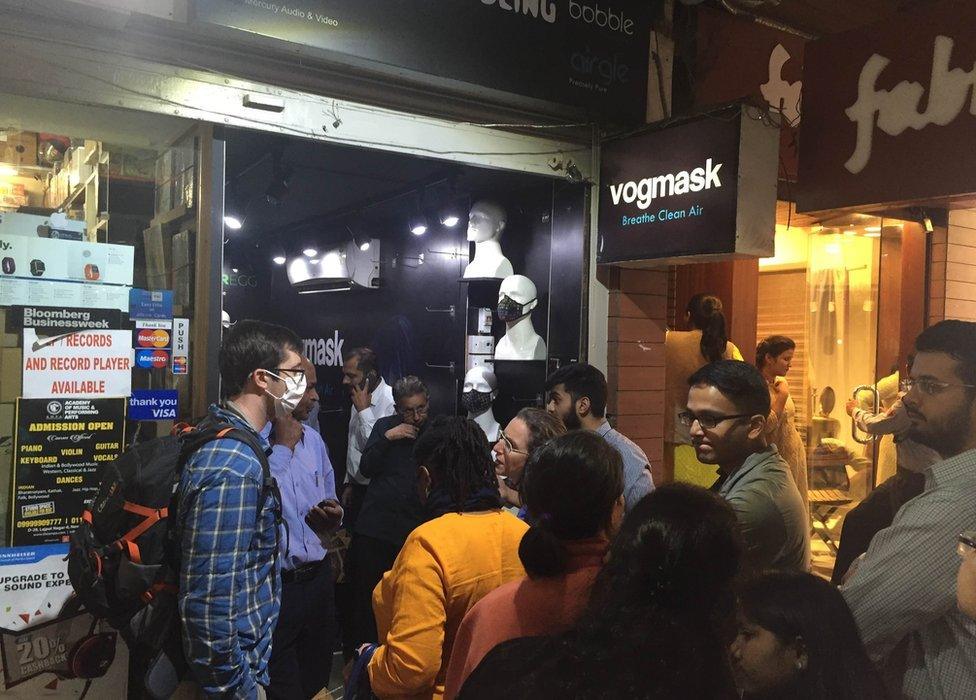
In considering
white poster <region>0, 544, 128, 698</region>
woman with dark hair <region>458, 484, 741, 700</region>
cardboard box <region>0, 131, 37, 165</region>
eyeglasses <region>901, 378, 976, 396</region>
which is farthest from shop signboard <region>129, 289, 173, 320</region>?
eyeglasses <region>901, 378, 976, 396</region>

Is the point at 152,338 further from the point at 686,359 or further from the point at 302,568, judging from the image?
the point at 686,359

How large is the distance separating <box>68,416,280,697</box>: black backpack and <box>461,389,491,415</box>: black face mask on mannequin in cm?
259

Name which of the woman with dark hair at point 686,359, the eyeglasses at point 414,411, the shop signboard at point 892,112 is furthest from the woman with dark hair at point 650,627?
the woman with dark hair at point 686,359

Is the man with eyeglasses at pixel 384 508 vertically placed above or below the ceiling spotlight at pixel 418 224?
below

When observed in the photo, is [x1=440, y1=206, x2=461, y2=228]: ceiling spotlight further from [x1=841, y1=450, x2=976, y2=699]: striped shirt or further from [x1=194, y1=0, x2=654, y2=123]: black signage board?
[x1=841, y1=450, x2=976, y2=699]: striped shirt

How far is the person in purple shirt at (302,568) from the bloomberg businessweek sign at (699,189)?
2.20m

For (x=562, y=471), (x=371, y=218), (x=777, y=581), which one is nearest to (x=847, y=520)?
(x=777, y=581)

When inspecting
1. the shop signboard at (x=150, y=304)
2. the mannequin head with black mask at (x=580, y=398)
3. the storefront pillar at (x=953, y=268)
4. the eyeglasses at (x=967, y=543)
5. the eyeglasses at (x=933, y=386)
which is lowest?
the eyeglasses at (x=967, y=543)

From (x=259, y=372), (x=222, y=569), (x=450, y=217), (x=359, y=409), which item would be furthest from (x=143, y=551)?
(x=450, y=217)

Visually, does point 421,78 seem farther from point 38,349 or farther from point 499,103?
point 38,349

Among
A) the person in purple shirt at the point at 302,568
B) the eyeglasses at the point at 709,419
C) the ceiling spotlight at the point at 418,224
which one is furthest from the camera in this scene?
the ceiling spotlight at the point at 418,224

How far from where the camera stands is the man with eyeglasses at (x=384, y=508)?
13.3 feet

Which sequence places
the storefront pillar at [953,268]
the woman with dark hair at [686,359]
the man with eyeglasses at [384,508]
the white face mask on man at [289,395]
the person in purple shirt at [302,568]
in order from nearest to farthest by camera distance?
the white face mask on man at [289,395] < the person in purple shirt at [302,568] < the man with eyeglasses at [384,508] < the woman with dark hair at [686,359] < the storefront pillar at [953,268]

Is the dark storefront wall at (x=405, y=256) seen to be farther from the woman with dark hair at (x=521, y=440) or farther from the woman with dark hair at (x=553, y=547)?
the woman with dark hair at (x=553, y=547)
